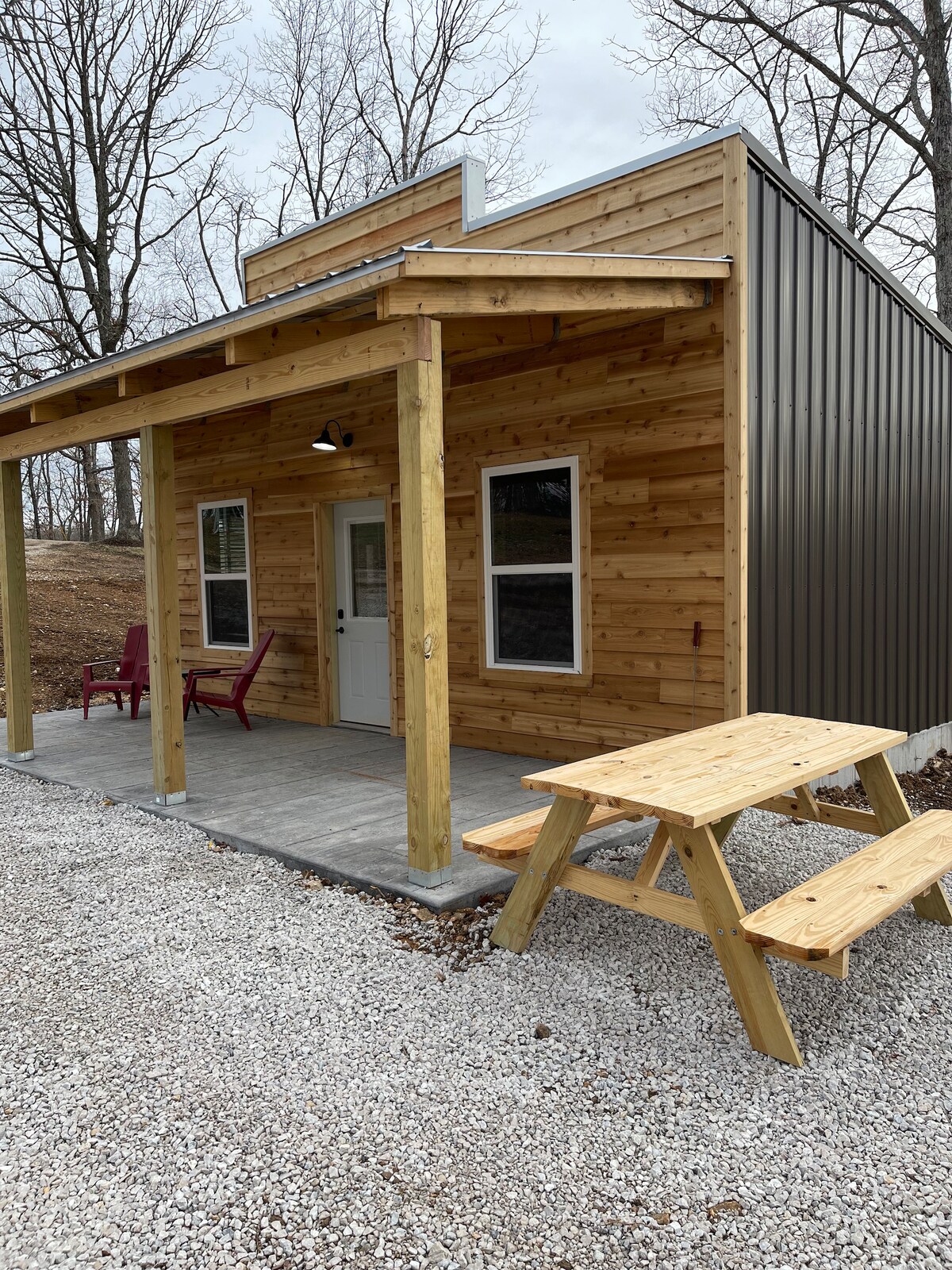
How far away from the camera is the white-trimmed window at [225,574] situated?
861cm

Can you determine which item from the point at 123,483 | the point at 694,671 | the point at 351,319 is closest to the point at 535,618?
the point at 694,671

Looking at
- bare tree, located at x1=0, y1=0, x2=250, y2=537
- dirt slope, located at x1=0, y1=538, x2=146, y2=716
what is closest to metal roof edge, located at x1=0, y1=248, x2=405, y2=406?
dirt slope, located at x1=0, y1=538, x2=146, y2=716

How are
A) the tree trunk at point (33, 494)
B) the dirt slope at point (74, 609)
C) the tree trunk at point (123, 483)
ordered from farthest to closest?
the tree trunk at point (33, 494) < the tree trunk at point (123, 483) < the dirt slope at point (74, 609)

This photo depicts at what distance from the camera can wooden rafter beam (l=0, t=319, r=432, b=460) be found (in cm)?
368

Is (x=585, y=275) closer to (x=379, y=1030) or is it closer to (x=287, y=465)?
(x=379, y=1030)

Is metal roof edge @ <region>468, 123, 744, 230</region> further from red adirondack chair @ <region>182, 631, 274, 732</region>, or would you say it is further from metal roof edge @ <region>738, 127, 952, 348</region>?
red adirondack chair @ <region>182, 631, 274, 732</region>

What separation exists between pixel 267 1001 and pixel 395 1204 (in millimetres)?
1104

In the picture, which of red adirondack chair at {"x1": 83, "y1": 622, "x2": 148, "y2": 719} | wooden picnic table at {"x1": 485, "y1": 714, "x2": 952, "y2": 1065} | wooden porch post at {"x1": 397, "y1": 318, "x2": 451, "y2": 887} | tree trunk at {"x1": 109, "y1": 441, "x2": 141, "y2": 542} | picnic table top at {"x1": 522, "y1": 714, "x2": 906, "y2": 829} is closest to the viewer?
wooden picnic table at {"x1": 485, "y1": 714, "x2": 952, "y2": 1065}

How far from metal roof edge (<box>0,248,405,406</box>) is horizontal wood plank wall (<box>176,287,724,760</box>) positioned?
2.92 feet

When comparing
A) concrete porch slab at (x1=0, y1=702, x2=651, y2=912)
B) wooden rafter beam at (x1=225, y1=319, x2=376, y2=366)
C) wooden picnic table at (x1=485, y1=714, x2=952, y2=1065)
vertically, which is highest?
wooden rafter beam at (x1=225, y1=319, x2=376, y2=366)

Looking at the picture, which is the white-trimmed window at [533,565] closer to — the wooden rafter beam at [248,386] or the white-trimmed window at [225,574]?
the wooden rafter beam at [248,386]

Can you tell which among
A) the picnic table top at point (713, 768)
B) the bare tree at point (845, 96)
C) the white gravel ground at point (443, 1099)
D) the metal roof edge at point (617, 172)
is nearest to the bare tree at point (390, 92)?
the bare tree at point (845, 96)

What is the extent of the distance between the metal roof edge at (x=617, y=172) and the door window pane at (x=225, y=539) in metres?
3.61

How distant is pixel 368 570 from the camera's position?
24.7 ft
